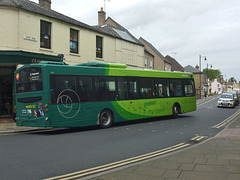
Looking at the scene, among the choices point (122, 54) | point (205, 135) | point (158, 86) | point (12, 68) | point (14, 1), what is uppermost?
point (14, 1)

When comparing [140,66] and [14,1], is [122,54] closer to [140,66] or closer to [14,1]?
[140,66]

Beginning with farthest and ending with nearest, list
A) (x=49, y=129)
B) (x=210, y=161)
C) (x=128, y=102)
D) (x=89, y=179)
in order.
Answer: (x=128, y=102)
(x=49, y=129)
(x=210, y=161)
(x=89, y=179)

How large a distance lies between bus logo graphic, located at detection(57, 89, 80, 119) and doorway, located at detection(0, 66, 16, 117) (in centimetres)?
→ 764

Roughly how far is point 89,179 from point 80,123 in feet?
21.3

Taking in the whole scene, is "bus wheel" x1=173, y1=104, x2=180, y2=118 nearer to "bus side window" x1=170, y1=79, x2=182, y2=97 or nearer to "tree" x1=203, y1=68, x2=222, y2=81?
"bus side window" x1=170, y1=79, x2=182, y2=97

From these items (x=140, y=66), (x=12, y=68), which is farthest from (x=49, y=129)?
(x=140, y=66)

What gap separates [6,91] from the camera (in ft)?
54.3

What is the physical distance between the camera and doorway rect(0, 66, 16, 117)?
16.2 m

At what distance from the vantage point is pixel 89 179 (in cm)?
455

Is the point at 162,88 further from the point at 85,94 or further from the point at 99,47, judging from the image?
the point at 99,47

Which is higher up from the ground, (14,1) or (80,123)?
(14,1)

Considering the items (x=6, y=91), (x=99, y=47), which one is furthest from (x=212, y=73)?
(x=6, y=91)

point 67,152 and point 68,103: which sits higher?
point 68,103

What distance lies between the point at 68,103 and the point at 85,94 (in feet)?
3.44
